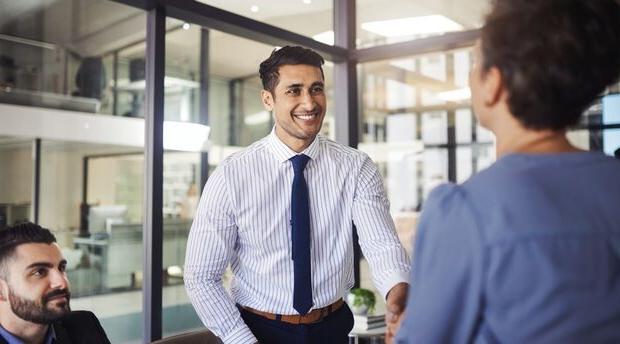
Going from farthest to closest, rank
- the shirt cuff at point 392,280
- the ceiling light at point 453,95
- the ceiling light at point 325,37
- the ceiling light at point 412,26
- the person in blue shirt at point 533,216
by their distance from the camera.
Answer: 1. the ceiling light at point 453,95
2. the ceiling light at point 412,26
3. the ceiling light at point 325,37
4. the shirt cuff at point 392,280
5. the person in blue shirt at point 533,216

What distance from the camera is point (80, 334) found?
6.91ft

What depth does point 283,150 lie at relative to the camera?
2.03m

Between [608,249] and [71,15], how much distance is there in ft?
11.9

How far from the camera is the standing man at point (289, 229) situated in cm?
187

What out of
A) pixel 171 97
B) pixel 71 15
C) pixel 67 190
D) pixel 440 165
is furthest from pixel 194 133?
pixel 440 165

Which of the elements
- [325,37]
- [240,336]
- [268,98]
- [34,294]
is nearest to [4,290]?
[34,294]

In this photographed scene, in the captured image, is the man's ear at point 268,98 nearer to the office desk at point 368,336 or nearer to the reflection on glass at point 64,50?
the reflection on glass at point 64,50

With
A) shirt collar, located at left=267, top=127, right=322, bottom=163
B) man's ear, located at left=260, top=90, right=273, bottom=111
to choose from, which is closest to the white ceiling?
man's ear, located at left=260, top=90, right=273, bottom=111

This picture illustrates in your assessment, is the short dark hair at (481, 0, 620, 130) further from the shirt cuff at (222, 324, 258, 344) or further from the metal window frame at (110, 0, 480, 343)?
the metal window frame at (110, 0, 480, 343)

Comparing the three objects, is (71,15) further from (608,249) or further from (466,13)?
(608,249)

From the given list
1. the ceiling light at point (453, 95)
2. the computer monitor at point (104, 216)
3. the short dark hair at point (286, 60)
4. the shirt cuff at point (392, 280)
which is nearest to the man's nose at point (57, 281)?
the short dark hair at point (286, 60)

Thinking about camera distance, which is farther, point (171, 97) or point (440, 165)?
point (440, 165)

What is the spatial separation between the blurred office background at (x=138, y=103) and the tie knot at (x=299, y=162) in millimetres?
1154

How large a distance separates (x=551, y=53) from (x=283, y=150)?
51.0 inches
